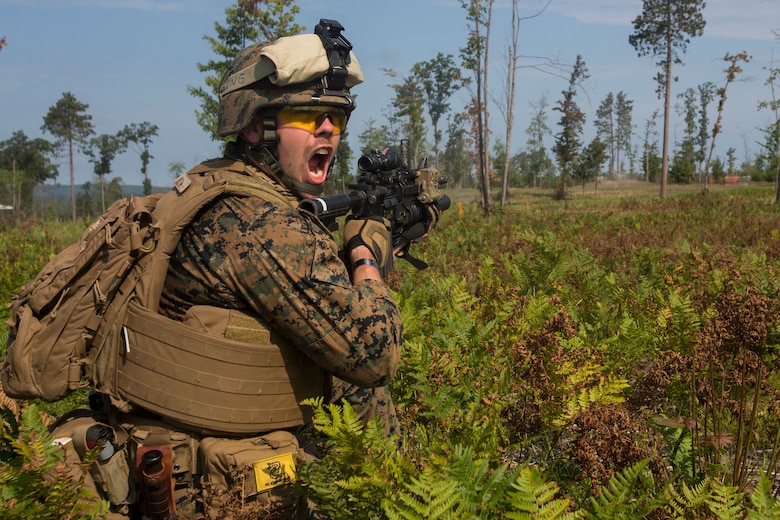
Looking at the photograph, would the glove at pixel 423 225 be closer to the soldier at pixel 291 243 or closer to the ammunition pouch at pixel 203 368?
the soldier at pixel 291 243

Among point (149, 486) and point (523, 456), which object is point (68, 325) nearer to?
point (149, 486)

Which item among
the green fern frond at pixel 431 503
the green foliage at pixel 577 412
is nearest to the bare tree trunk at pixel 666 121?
the green foliage at pixel 577 412

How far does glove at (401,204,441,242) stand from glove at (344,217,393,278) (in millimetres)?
691

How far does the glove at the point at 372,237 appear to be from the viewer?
2.72 m

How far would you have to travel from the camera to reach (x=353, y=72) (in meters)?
2.71

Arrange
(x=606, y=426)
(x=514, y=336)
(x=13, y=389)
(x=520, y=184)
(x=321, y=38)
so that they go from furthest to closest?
1. (x=520, y=184)
2. (x=514, y=336)
3. (x=321, y=38)
4. (x=606, y=426)
5. (x=13, y=389)

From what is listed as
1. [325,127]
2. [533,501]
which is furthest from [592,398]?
[325,127]

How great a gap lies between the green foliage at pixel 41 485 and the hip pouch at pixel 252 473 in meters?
0.38

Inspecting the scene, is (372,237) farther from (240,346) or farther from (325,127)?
(240,346)

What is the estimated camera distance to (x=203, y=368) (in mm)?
2189

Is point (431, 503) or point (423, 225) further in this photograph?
point (423, 225)

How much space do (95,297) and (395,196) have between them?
1786 mm

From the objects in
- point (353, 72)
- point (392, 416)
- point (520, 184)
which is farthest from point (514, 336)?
point (520, 184)

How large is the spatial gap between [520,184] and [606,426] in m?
65.4
